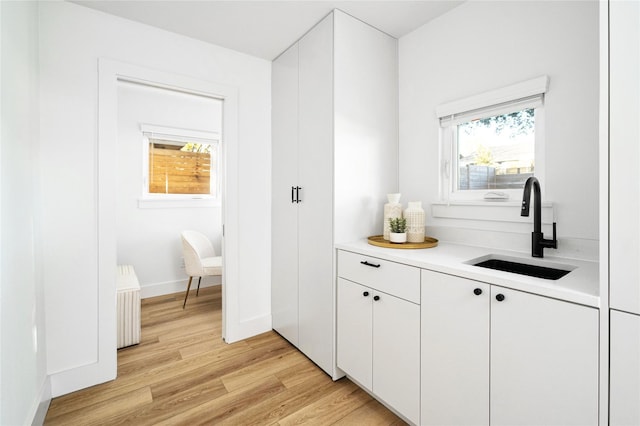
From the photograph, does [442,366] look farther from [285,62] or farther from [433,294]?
[285,62]

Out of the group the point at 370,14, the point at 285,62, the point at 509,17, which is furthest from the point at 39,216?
the point at 509,17

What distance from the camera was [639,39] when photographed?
0.89 m

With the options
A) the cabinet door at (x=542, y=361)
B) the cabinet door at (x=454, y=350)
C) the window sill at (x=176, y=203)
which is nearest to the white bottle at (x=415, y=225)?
the cabinet door at (x=454, y=350)

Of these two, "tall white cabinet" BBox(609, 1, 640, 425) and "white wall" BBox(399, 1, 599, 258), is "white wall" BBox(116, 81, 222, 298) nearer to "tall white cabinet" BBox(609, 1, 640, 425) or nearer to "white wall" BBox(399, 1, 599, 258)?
"white wall" BBox(399, 1, 599, 258)

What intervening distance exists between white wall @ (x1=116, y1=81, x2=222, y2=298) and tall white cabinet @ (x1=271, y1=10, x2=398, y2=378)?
1.63 m

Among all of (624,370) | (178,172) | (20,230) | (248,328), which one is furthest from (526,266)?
(178,172)

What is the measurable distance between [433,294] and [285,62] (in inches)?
85.0

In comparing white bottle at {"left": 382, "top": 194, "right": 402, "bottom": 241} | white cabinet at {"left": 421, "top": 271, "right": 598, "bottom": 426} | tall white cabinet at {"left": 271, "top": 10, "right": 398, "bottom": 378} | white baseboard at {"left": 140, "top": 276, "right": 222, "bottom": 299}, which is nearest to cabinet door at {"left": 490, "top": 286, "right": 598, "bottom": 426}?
white cabinet at {"left": 421, "top": 271, "right": 598, "bottom": 426}

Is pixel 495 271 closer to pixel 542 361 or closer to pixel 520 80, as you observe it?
pixel 542 361

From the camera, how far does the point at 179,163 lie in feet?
13.0

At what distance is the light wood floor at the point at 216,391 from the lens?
1699mm

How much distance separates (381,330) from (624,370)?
100 centimetres

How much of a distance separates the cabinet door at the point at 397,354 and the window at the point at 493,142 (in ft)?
3.06

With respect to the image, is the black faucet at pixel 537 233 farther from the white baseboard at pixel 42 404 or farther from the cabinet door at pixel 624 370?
the white baseboard at pixel 42 404
